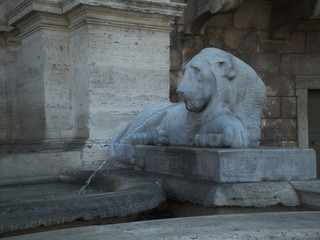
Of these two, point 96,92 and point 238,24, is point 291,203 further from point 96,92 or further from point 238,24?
point 238,24

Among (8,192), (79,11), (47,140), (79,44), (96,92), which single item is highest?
(79,11)

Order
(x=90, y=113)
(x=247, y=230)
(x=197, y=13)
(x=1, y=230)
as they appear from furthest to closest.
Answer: (x=197, y=13) < (x=90, y=113) < (x=1, y=230) < (x=247, y=230)

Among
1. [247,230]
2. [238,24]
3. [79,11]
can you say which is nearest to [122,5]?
[79,11]

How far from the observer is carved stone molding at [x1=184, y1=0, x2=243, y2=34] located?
19.4 ft

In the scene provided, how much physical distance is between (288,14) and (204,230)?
5967 mm

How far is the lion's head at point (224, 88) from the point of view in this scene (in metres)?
3.06

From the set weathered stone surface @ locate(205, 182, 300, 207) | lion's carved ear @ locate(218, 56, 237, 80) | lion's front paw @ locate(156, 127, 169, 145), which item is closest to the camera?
weathered stone surface @ locate(205, 182, 300, 207)

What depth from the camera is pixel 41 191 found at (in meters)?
3.50

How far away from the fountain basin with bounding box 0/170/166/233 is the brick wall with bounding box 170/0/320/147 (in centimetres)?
411

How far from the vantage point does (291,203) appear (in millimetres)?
2654

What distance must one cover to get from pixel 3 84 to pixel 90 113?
1835 millimetres

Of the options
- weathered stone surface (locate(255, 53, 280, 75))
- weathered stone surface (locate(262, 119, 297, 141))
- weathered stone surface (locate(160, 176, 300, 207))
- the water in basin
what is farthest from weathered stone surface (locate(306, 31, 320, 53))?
weathered stone surface (locate(160, 176, 300, 207))

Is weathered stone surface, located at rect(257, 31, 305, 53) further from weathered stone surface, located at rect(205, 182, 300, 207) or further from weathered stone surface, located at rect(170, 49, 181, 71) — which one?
weathered stone surface, located at rect(205, 182, 300, 207)

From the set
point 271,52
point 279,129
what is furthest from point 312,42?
point 279,129
